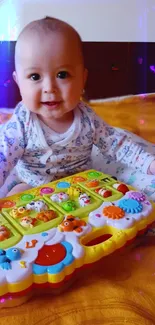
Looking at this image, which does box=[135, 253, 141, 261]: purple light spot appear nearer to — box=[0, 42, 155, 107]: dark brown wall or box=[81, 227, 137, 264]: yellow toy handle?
box=[81, 227, 137, 264]: yellow toy handle

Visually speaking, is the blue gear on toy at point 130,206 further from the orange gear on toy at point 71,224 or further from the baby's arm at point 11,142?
the baby's arm at point 11,142

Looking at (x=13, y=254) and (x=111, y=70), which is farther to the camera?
(x=111, y=70)

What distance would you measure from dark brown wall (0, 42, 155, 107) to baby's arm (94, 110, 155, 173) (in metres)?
0.06

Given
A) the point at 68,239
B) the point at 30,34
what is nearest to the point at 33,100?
the point at 30,34

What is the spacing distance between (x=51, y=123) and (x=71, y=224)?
17cm

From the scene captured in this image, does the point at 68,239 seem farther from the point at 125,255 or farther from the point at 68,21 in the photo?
the point at 68,21

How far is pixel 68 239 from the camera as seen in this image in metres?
0.40

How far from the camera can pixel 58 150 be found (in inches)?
21.2

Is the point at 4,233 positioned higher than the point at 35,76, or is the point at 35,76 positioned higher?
the point at 35,76

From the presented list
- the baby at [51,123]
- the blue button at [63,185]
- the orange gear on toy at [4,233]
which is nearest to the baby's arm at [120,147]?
the baby at [51,123]

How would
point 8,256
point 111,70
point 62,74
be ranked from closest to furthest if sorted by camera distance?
point 8,256 < point 62,74 < point 111,70

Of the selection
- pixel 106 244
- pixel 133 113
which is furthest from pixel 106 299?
pixel 133 113

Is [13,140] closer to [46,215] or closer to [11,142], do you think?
[11,142]

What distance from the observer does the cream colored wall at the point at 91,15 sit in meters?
0.49
